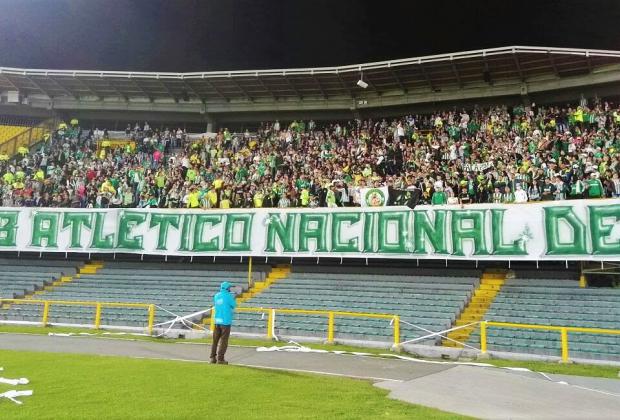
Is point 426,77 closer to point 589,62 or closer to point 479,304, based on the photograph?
point 589,62

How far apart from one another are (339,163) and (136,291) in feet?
33.9

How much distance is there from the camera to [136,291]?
828 inches

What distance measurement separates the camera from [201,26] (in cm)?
3034

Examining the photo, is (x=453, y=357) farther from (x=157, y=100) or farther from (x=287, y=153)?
(x=157, y=100)

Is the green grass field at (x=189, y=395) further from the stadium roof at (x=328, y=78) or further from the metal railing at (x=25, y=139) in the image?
the metal railing at (x=25, y=139)

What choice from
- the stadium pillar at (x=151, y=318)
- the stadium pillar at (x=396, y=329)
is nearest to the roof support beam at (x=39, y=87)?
the stadium pillar at (x=151, y=318)

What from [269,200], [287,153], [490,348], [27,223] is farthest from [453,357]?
[27,223]

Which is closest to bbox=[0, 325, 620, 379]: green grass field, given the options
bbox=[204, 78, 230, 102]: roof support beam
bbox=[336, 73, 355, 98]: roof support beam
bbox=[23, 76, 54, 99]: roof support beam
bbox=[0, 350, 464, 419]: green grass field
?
bbox=[0, 350, 464, 419]: green grass field

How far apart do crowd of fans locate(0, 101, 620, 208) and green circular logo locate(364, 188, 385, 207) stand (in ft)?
1.19

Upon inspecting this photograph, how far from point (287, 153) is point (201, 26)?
31.2 ft

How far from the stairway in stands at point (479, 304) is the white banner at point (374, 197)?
4379mm

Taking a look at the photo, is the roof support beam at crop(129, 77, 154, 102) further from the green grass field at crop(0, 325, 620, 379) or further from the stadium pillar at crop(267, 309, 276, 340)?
the stadium pillar at crop(267, 309, 276, 340)

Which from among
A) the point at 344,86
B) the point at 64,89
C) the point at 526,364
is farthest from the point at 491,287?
the point at 64,89

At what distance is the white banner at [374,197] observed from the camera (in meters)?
19.7
